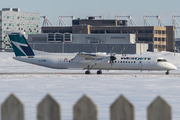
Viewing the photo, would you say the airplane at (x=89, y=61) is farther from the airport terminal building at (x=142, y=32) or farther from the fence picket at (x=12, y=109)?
the airport terminal building at (x=142, y=32)

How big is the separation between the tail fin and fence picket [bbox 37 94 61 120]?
46.0 metres

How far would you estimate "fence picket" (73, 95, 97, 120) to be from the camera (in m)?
3.71

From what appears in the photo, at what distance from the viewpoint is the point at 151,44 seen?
164 metres

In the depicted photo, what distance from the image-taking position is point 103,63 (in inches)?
1868

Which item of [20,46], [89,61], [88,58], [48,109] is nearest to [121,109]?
[48,109]

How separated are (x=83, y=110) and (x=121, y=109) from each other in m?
0.43

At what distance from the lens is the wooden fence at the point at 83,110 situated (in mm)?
3688

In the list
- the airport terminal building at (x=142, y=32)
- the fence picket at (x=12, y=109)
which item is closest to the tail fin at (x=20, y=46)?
the fence picket at (x=12, y=109)

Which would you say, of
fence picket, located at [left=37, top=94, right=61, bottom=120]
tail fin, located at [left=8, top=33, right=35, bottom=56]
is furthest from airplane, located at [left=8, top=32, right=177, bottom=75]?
fence picket, located at [left=37, top=94, right=61, bottom=120]

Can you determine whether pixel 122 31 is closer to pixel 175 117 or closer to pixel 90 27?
pixel 90 27

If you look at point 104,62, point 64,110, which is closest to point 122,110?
point 64,110

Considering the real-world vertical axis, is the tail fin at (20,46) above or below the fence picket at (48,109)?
above

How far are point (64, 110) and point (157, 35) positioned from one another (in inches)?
6365

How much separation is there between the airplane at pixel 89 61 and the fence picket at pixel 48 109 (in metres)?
43.0
